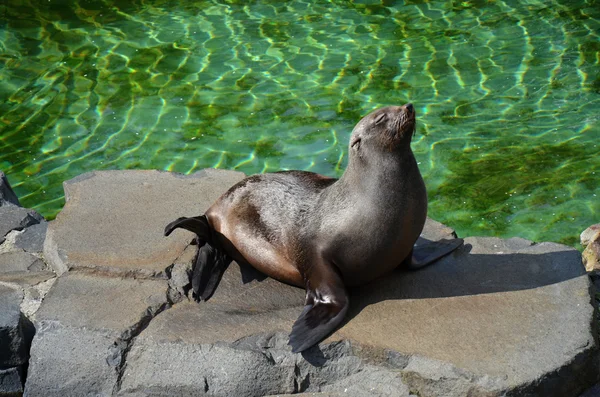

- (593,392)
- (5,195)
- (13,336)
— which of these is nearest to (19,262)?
(13,336)

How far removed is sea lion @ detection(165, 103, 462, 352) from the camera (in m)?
4.50

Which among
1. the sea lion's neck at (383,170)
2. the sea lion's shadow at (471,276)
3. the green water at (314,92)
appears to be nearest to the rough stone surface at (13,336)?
the sea lion's shadow at (471,276)

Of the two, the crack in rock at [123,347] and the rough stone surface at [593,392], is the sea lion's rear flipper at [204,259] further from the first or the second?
the rough stone surface at [593,392]

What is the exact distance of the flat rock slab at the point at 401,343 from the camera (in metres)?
4.06

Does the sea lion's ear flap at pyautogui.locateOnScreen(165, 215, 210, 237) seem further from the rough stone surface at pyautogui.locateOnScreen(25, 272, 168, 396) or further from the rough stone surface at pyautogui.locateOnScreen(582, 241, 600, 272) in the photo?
the rough stone surface at pyautogui.locateOnScreen(582, 241, 600, 272)

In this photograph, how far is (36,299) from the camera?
4926 millimetres

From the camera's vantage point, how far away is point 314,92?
29.8 feet

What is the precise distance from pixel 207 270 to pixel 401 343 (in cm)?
130

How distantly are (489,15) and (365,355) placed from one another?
24.6 ft

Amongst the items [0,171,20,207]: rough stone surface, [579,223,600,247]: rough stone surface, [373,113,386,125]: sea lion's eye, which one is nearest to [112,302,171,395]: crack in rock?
[373,113,386,125]: sea lion's eye

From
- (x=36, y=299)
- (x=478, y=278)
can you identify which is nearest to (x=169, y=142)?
(x=36, y=299)

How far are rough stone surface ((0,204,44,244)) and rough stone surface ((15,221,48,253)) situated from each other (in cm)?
7

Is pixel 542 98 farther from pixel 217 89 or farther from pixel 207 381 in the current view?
pixel 207 381

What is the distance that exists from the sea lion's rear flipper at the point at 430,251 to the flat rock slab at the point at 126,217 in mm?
1415
